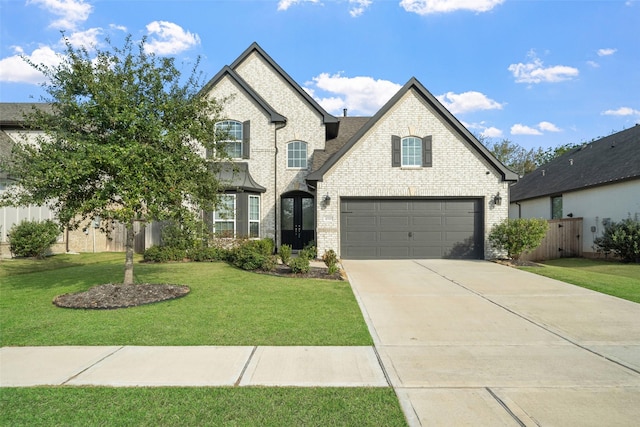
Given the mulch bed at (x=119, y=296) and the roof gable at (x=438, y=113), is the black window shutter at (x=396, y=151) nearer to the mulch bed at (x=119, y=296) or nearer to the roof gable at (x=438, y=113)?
the roof gable at (x=438, y=113)

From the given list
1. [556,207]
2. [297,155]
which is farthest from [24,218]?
[556,207]

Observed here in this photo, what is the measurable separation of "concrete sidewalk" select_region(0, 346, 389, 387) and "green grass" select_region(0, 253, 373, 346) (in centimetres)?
31

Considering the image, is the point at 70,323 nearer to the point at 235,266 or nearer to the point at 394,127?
the point at 235,266

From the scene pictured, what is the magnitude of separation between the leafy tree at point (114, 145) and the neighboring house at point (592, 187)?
1768 cm

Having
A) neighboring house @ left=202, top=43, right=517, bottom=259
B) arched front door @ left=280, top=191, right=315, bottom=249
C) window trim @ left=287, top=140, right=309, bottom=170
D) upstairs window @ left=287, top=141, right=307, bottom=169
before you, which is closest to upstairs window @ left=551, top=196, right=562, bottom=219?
neighboring house @ left=202, top=43, right=517, bottom=259

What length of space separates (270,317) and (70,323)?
11.1 ft

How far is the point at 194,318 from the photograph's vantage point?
6453 mm

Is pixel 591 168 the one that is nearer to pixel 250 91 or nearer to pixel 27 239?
pixel 250 91

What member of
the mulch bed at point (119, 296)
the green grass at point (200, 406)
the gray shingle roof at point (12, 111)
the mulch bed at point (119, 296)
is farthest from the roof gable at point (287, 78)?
the green grass at point (200, 406)

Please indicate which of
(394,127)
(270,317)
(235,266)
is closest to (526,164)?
(394,127)

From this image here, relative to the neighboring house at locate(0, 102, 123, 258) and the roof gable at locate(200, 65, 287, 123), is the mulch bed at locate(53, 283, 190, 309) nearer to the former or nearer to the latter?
the neighboring house at locate(0, 102, 123, 258)

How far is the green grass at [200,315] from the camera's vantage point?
17.7 feet

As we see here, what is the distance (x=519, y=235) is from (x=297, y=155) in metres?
10.4

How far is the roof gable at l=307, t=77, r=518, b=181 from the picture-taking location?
14734 mm
